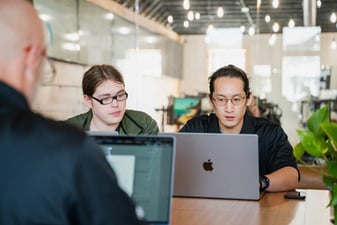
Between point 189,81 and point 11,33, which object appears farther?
point 189,81

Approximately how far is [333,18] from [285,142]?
4839 mm

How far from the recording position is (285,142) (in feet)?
9.05

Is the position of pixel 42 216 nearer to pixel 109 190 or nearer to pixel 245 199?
pixel 109 190

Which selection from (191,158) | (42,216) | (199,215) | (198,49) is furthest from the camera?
(198,49)

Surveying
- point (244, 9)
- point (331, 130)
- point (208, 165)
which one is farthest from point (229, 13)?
point (331, 130)

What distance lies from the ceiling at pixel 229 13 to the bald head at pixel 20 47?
6.73m

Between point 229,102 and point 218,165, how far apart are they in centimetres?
65

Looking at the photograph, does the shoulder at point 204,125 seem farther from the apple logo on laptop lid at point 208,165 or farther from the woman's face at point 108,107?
the apple logo on laptop lid at point 208,165

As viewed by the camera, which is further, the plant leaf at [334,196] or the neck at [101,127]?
the neck at [101,127]

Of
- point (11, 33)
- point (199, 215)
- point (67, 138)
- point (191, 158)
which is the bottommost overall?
Answer: point (199, 215)

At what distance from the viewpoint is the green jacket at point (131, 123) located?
2746 mm

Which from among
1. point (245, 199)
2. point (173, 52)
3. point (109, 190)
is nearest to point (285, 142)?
point (245, 199)

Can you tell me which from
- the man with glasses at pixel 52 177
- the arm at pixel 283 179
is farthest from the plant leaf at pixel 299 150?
the arm at pixel 283 179

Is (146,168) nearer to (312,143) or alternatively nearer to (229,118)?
(312,143)
